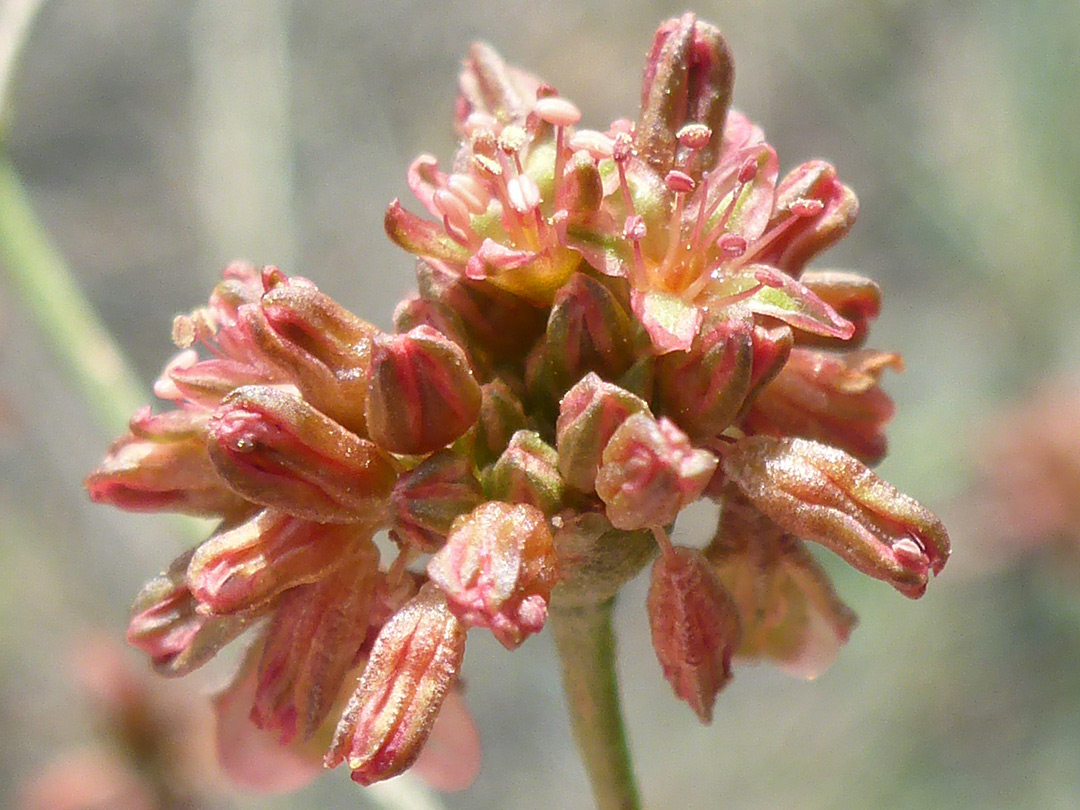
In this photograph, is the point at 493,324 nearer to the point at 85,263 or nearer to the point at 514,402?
the point at 514,402

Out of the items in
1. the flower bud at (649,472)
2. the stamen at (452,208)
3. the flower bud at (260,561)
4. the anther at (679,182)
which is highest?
the anther at (679,182)

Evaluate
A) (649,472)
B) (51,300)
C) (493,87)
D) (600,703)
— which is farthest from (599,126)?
(649,472)

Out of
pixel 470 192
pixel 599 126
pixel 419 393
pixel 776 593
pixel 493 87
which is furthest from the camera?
pixel 599 126

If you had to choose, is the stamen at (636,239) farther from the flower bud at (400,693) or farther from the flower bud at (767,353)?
the flower bud at (400,693)

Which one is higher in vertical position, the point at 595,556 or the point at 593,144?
the point at 593,144

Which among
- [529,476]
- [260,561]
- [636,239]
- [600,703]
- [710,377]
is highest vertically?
[636,239]

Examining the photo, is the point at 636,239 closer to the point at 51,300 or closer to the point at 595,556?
the point at 595,556

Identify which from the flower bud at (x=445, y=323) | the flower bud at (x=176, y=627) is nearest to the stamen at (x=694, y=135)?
the flower bud at (x=445, y=323)
